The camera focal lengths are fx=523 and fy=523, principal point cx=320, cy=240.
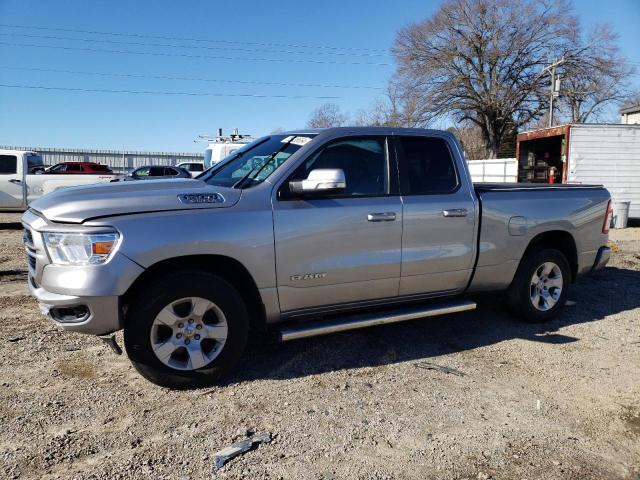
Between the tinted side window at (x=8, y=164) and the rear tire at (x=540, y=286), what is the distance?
524 inches

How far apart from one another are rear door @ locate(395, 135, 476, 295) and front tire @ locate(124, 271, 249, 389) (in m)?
1.57

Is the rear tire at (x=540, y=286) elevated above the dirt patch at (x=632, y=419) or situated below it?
above

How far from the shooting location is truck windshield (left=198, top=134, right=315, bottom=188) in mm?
4180

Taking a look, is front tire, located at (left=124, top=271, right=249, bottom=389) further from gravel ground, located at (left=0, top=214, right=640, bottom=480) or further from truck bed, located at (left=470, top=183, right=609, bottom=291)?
truck bed, located at (left=470, top=183, right=609, bottom=291)

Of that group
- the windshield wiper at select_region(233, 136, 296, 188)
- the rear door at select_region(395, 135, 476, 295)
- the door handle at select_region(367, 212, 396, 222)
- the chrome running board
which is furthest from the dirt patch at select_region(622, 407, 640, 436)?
the windshield wiper at select_region(233, 136, 296, 188)

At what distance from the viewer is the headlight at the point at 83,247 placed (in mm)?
3396

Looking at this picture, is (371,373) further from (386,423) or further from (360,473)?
(360,473)

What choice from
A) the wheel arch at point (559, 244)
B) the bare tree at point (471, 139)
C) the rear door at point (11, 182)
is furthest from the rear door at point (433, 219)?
the bare tree at point (471, 139)

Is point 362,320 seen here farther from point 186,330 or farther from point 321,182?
point 186,330

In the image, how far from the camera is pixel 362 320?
4.27 metres

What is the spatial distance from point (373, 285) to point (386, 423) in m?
1.26

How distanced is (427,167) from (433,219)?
529 millimetres

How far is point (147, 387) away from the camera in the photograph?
12.5 feet

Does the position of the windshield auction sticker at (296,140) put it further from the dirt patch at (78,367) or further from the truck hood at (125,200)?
the dirt patch at (78,367)
